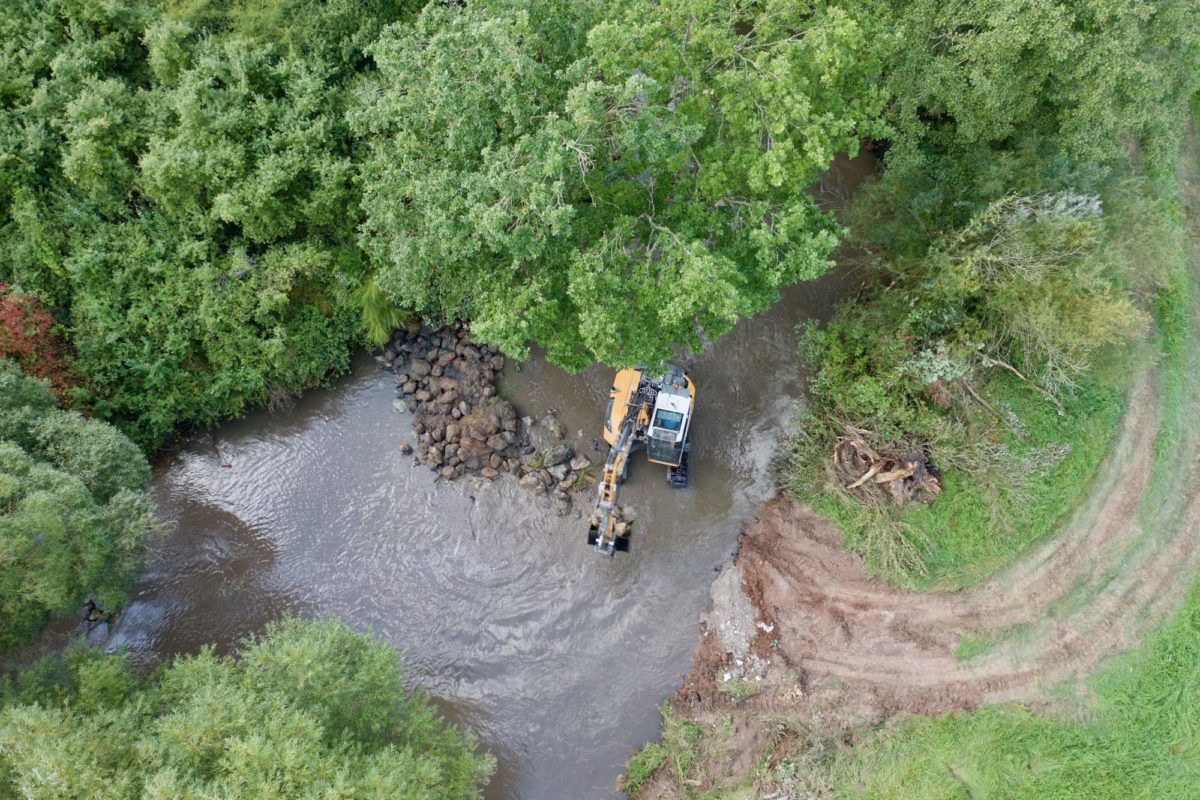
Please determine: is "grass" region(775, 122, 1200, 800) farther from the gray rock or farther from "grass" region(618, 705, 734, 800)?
the gray rock

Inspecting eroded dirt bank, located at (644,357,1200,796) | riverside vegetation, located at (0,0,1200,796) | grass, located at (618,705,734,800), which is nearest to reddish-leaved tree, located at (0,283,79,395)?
riverside vegetation, located at (0,0,1200,796)

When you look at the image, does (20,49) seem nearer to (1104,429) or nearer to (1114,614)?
(1104,429)

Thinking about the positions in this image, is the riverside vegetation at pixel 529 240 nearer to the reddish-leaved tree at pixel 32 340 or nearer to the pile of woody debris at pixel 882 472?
the reddish-leaved tree at pixel 32 340

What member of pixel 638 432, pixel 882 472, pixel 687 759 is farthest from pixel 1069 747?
pixel 638 432

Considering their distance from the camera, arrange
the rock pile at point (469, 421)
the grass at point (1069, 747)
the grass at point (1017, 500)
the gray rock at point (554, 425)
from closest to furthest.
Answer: the grass at point (1069, 747), the grass at point (1017, 500), the rock pile at point (469, 421), the gray rock at point (554, 425)

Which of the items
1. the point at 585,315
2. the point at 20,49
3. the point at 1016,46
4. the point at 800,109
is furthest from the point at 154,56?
the point at 1016,46

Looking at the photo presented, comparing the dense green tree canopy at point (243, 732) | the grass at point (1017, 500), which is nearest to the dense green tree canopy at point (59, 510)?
the dense green tree canopy at point (243, 732)
